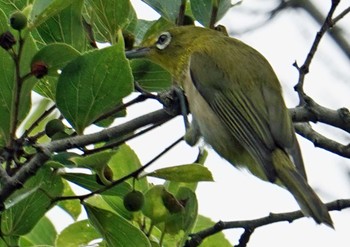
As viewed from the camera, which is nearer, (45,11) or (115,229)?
(45,11)

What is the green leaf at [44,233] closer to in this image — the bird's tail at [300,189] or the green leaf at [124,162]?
the green leaf at [124,162]

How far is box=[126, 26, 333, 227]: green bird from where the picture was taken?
348 cm

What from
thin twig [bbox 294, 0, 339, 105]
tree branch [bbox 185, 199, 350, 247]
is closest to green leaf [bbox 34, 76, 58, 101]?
tree branch [bbox 185, 199, 350, 247]

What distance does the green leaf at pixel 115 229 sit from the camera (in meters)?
2.67

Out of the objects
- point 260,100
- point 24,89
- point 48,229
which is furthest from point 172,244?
point 260,100

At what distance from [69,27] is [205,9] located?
0.63 m

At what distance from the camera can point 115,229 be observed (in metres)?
2.72

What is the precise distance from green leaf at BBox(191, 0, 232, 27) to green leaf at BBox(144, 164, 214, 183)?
862 mm

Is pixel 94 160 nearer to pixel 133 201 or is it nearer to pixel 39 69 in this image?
pixel 133 201

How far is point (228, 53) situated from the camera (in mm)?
4199

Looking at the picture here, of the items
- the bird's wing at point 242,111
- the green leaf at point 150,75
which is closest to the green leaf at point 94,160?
the green leaf at point 150,75

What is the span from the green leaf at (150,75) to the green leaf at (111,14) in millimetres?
A: 152

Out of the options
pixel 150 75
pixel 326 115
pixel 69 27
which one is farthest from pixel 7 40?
pixel 326 115

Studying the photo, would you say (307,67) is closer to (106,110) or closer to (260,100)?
(106,110)
